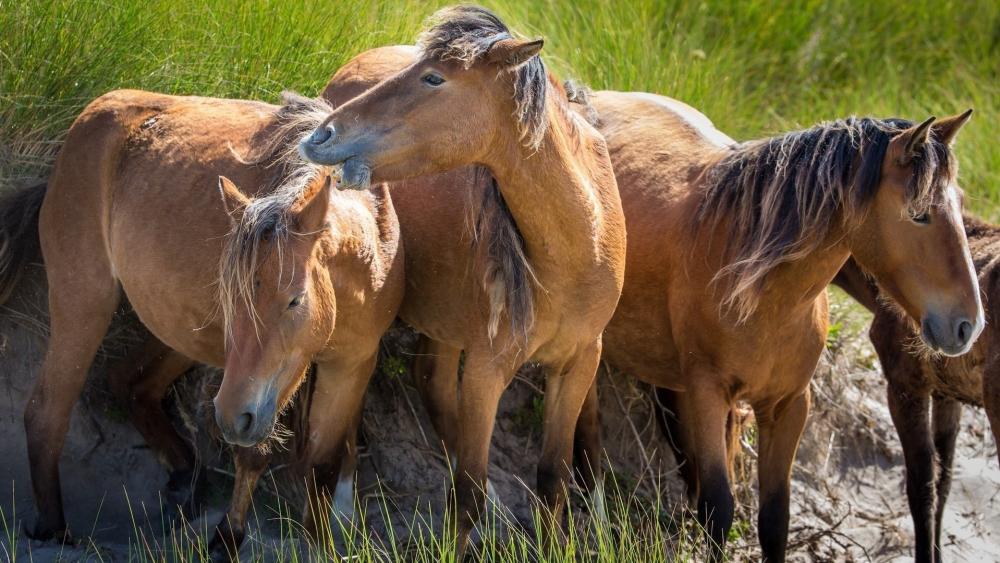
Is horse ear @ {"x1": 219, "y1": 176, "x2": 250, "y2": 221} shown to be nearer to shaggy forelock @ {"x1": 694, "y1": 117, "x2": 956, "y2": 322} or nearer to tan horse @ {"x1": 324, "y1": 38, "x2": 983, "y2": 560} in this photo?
tan horse @ {"x1": 324, "y1": 38, "x2": 983, "y2": 560}

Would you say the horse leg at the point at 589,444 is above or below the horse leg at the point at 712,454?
below

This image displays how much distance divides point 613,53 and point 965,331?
3740 millimetres

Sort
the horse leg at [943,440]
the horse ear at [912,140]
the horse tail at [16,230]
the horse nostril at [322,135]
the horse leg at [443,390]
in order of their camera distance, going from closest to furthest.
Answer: the horse nostril at [322,135]
the horse ear at [912,140]
the horse tail at [16,230]
the horse leg at [443,390]
the horse leg at [943,440]

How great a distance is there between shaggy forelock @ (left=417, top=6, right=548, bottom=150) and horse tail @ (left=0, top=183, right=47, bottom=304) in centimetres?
220

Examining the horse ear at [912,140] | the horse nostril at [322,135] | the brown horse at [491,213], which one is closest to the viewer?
the horse nostril at [322,135]

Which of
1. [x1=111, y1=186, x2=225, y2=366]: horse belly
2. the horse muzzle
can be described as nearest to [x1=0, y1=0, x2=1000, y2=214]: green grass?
[x1=111, y1=186, x2=225, y2=366]: horse belly

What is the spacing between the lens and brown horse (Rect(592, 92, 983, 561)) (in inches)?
167

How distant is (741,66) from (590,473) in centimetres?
412

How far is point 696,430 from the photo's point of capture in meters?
4.98

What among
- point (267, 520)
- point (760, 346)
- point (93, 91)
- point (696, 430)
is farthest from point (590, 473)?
point (93, 91)

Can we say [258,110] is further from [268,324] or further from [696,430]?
[696,430]

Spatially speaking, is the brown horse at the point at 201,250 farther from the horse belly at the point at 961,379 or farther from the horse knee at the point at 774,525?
the horse belly at the point at 961,379

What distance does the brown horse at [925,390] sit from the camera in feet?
17.3

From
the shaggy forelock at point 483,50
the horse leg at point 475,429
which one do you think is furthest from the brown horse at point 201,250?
the shaggy forelock at point 483,50
